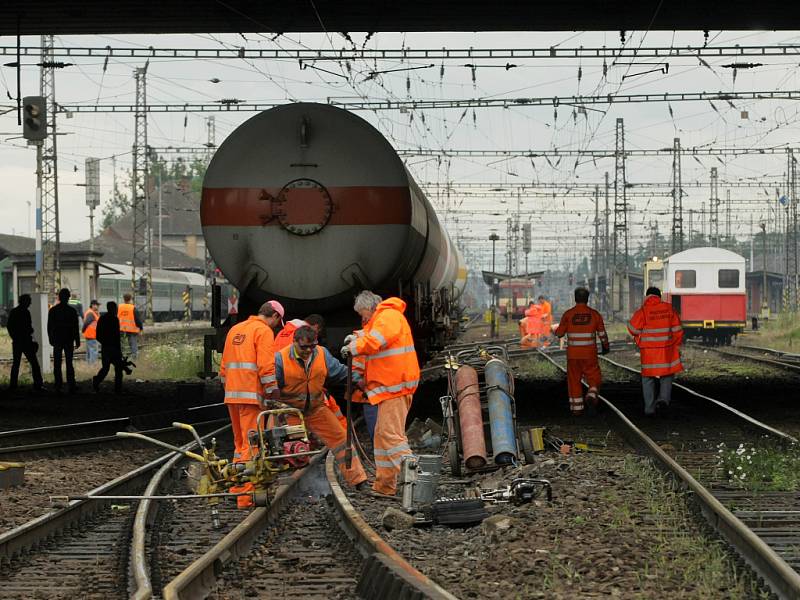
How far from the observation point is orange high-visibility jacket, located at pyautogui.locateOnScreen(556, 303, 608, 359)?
1528cm

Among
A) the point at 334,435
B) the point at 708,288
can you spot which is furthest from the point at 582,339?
the point at 708,288

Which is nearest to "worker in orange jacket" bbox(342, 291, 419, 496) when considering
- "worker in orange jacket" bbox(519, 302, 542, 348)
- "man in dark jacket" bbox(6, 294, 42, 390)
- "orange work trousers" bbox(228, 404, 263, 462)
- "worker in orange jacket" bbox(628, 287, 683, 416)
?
"orange work trousers" bbox(228, 404, 263, 462)

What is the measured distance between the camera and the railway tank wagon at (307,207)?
45.5 feet

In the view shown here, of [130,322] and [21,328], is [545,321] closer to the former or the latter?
[130,322]

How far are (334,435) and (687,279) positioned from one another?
28552 mm

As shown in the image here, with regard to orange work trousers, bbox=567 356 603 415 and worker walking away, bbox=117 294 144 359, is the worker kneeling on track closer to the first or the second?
orange work trousers, bbox=567 356 603 415

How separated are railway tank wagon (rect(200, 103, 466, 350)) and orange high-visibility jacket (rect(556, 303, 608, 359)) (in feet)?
8.65

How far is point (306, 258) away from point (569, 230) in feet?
254

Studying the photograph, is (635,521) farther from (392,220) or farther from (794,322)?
(794,322)

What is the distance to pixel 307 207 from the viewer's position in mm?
13867

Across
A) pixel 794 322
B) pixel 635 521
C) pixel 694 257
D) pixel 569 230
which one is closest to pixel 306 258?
pixel 635 521

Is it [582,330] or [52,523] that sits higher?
[582,330]

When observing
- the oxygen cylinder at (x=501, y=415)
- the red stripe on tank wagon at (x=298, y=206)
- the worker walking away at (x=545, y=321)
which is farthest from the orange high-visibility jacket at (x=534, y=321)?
the oxygen cylinder at (x=501, y=415)

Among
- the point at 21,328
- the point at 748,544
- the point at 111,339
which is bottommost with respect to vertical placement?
the point at 748,544
